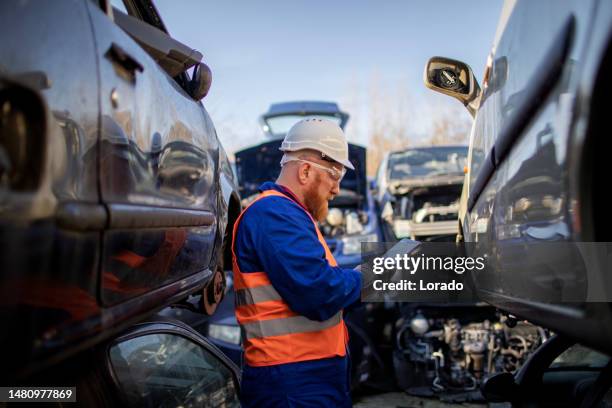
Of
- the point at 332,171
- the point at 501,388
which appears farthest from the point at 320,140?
the point at 501,388

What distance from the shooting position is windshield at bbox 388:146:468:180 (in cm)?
817

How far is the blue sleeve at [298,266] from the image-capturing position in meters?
2.25

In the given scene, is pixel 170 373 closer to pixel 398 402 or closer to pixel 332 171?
pixel 332 171

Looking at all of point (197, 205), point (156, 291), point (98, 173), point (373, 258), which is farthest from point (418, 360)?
point (98, 173)

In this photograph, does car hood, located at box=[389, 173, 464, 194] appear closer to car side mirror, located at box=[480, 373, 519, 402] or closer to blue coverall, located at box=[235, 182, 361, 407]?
car side mirror, located at box=[480, 373, 519, 402]

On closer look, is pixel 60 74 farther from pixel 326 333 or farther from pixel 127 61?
pixel 326 333

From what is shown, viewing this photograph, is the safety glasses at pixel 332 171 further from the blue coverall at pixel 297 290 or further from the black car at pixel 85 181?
the black car at pixel 85 181

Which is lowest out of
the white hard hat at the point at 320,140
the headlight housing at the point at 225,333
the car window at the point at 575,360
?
the headlight housing at the point at 225,333

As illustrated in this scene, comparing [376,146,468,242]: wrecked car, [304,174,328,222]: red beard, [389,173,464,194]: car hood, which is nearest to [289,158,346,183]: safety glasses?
[304,174,328,222]: red beard

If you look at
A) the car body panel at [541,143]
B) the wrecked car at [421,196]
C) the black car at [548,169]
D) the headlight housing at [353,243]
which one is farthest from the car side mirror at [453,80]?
the headlight housing at [353,243]

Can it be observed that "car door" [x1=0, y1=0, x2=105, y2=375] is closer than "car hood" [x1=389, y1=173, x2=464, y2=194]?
Yes

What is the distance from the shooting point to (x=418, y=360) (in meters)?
6.10

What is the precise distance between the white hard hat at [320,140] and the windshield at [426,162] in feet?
18.2

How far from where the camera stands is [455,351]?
603 centimetres
